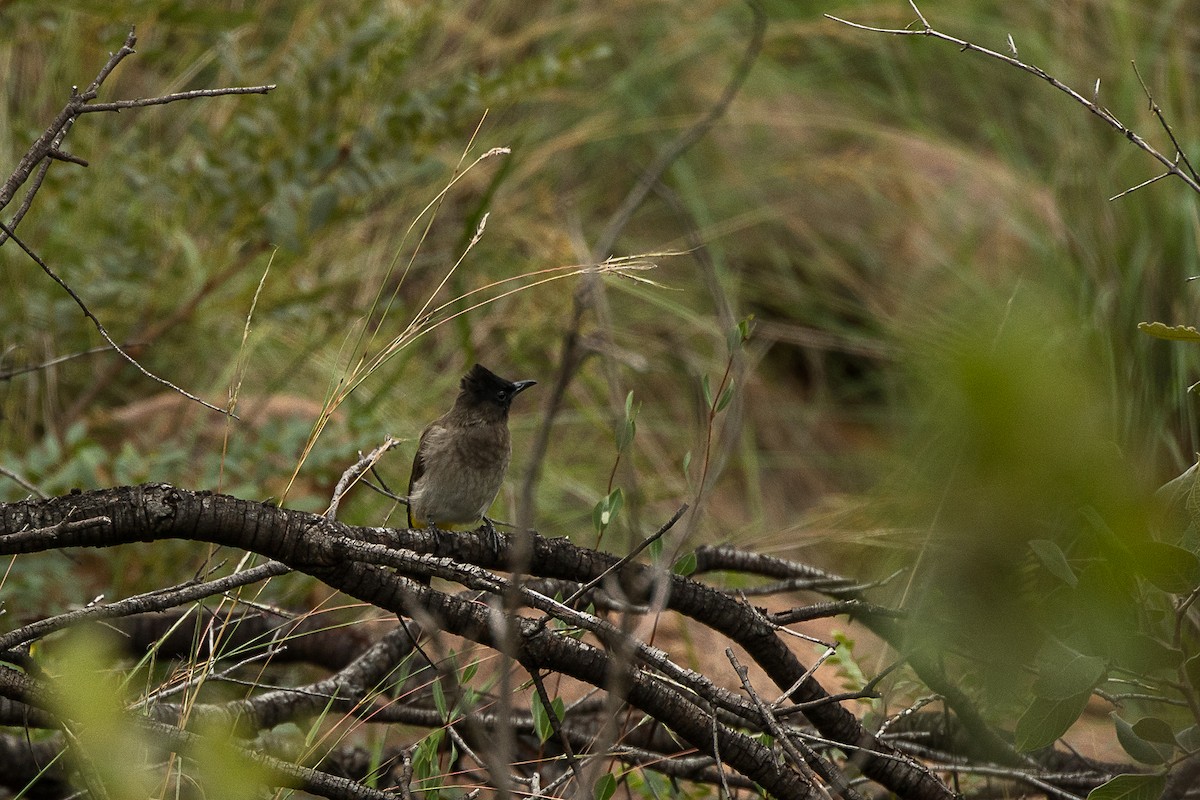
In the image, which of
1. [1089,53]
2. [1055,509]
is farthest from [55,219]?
[1089,53]

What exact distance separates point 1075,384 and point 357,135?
138 inches

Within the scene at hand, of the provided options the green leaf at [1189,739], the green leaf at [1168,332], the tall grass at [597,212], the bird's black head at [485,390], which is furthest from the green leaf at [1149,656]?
the bird's black head at [485,390]

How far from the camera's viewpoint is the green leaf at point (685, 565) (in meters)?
2.21

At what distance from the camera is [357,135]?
403 cm

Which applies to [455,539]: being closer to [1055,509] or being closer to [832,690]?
[832,690]

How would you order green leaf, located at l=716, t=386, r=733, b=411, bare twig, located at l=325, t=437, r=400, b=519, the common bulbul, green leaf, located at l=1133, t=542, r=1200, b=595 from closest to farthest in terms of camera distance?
green leaf, located at l=1133, t=542, r=1200, b=595, bare twig, located at l=325, t=437, r=400, b=519, green leaf, located at l=716, t=386, r=733, b=411, the common bulbul

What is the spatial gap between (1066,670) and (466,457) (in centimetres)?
228

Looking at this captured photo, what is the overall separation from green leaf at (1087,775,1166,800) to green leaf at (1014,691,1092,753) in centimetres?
11

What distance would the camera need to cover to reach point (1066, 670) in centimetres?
162

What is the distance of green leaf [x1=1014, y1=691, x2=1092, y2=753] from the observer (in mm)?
1723

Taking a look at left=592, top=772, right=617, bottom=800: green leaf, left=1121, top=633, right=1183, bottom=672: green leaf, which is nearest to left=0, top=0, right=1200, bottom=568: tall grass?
left=592, top=772, right=617, bottom=800: green leaf

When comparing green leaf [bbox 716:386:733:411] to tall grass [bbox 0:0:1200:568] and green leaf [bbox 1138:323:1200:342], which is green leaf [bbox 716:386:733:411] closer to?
green leaf [bbox 1138:323:1200:342]

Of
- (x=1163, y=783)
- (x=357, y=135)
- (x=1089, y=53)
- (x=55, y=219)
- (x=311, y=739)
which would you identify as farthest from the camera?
(x=1089, y=53)

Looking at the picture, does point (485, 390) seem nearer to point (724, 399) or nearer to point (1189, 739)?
point (724, 399)
